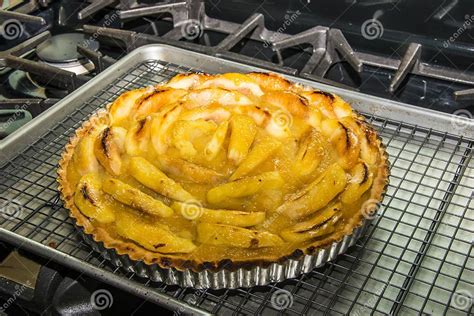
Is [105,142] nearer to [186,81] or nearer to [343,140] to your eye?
[186,81]

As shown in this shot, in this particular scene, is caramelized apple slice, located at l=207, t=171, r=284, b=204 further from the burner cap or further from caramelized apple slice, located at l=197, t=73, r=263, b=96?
the burner cap

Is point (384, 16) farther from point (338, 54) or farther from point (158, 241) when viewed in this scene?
point (158, 241)

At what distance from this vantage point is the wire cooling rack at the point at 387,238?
152 centimetres

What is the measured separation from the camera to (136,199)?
1.59 m

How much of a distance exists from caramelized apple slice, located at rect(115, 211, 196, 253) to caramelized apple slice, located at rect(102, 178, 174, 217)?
38 mm

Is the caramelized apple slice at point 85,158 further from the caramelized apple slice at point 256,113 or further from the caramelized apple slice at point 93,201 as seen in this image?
the caramelized apple slice at point 256,113

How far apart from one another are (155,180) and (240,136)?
11.7 inches

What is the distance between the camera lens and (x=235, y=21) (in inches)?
120

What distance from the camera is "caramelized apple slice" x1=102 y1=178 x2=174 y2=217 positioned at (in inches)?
62.0

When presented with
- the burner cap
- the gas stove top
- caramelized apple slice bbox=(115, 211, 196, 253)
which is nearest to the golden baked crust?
caramelized apple slice bbox=(115, 211, 196, 253)

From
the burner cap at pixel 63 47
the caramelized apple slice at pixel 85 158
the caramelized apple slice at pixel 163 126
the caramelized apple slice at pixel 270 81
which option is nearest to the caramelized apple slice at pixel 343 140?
the caramelized apple slice at pixel 270 81

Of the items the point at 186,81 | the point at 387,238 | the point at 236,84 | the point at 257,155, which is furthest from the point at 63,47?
the point at 387,238

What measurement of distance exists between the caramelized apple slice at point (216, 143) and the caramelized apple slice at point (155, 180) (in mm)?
150

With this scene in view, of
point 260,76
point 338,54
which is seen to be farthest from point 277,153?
point 338,54
